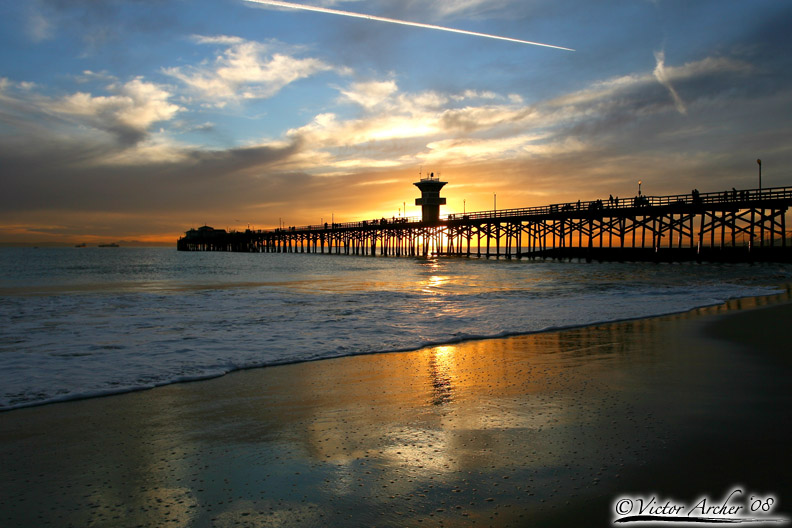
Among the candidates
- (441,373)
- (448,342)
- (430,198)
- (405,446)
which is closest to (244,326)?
(448,342)

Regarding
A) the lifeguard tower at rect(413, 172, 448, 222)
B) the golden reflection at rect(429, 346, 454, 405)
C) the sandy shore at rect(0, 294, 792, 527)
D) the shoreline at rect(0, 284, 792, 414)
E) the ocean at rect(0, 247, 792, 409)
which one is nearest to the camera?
the sandy shore at rect(0, 294, 792, 527)

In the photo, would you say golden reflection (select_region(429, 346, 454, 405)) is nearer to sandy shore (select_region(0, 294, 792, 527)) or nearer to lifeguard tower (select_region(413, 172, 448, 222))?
sandy shore (select_region(0, 294, 792, 527))

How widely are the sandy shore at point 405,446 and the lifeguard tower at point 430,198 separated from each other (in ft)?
217

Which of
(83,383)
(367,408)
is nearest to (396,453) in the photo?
(367,408)

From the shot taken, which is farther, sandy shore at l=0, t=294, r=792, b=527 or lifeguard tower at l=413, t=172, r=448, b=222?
lifeguard tower at l=413, t=172, r=448, b=222

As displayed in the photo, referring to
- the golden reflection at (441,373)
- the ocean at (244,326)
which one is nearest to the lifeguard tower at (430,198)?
the ocean at (244,326)

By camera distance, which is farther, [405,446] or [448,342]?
[448,342]

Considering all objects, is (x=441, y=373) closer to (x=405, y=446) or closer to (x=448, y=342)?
(x=448, y=342)

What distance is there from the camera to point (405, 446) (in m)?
3.86

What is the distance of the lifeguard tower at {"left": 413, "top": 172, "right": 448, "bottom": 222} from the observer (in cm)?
7194

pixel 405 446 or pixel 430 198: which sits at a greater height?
pixel 430 198

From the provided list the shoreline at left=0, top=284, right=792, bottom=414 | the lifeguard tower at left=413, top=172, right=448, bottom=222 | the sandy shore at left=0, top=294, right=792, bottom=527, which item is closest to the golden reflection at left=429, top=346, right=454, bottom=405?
the sandy shore at left=0, top=294, right=792, bottom=527

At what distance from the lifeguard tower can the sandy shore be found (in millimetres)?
66252

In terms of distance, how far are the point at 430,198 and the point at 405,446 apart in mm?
69559
